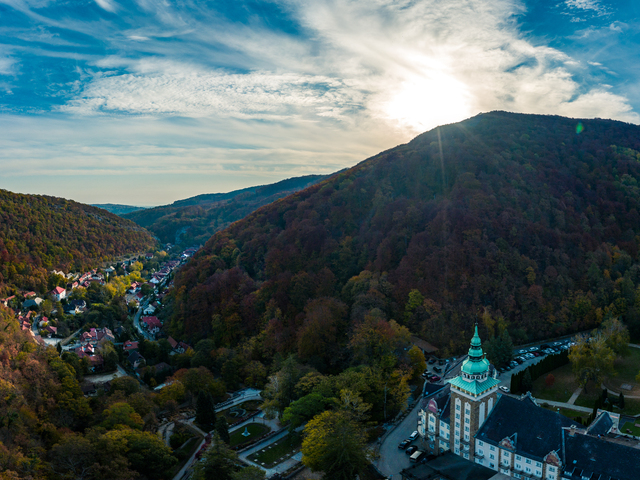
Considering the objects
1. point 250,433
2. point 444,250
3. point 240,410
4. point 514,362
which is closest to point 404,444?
point 250,433

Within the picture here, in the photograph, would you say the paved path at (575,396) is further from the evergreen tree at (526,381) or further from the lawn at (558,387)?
the evergreen tree at (526,381)

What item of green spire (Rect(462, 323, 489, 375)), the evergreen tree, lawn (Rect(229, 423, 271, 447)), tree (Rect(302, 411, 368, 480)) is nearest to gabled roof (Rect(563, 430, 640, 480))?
green spire (Rect(462, 323, 489, 375))

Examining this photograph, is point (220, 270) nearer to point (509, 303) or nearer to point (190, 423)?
point (190, 423)

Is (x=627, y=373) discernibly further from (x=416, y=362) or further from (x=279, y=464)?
(x=279, y=464)

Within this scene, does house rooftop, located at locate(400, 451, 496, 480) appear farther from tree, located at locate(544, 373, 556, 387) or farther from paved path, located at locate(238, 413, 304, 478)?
tree, located at locate(544, 373, 556, 387)

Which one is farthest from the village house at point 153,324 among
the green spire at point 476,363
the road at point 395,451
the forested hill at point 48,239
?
the green spire at point 476,363
